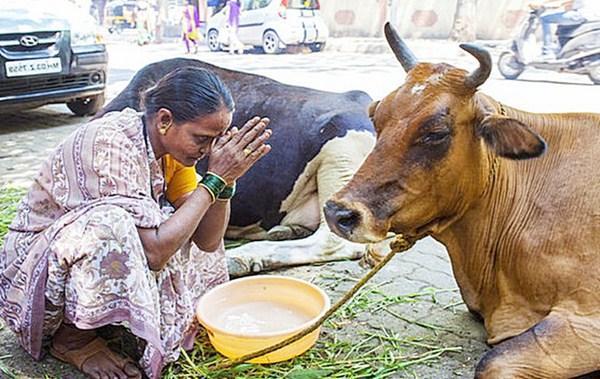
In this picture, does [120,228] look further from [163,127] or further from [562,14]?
[562,14]

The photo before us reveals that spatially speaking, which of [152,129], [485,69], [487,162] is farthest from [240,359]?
[485,69]

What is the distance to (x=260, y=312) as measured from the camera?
303 cm

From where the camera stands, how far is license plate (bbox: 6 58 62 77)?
7047 mm

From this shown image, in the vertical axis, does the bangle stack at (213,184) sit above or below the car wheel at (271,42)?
above

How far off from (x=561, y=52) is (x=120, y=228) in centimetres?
1009

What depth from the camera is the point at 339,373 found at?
2.66 meters

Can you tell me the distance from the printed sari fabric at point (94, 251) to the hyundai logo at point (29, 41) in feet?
16.6

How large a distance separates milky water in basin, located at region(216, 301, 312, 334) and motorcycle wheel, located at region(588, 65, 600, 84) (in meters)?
9.09

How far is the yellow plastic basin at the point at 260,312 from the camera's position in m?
2.67

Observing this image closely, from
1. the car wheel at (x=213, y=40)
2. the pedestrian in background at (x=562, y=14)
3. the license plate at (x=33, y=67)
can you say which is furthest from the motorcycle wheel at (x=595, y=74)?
the car wheel at (x=213, y=40)

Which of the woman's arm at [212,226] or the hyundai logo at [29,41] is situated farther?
the hyundai logo at [29,41]

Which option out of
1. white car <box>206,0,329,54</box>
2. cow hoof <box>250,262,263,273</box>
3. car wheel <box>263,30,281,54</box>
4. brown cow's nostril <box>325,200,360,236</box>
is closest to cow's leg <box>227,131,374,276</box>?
cow hoof <box>250,262,263,273</box>

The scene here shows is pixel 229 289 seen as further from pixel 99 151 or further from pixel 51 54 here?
pixel 51 54

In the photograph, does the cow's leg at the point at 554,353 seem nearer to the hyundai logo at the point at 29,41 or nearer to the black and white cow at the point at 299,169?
the black and white cow at the point at 299,169
